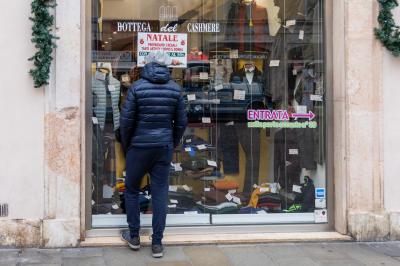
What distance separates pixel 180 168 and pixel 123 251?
133cm

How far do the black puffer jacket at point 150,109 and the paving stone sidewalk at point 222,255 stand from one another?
113cm

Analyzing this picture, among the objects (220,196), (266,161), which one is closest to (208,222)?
(220,196)

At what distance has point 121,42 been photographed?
6.85 meters

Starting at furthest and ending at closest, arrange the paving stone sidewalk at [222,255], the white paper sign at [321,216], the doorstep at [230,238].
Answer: the white paper sign at [321,216] → the doorstep at [230,238] → the paving stone sidewalk at [222,255]

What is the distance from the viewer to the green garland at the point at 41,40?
6.01 meters

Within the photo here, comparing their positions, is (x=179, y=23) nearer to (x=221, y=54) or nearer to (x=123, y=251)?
(x=221, y=54)

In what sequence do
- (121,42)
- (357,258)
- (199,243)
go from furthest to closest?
(121,42) < (199,243) < (357,258)

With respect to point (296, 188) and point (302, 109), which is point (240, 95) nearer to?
point (302, 109)

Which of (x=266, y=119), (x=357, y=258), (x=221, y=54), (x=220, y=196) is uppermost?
(x=221, y=54)

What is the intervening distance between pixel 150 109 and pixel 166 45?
1353 millimetres

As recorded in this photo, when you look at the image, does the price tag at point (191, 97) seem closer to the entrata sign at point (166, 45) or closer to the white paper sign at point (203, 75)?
the white paper sign at point (203, 75)

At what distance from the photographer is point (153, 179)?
603 centimetres

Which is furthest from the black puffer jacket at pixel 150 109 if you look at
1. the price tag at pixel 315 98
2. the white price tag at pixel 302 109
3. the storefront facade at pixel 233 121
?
the price tag at pixel 315 98

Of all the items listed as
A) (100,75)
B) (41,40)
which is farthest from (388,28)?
(41,40)
